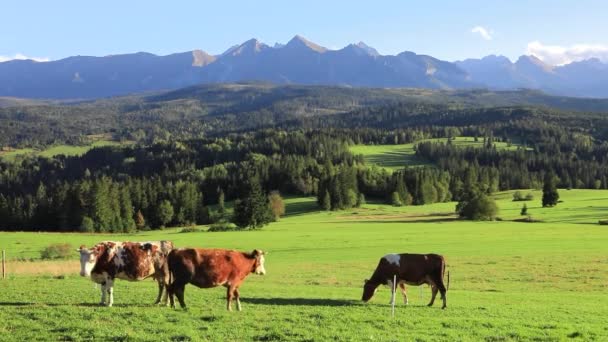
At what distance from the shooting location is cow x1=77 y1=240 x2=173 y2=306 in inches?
862

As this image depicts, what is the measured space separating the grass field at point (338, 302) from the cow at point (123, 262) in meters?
1.15

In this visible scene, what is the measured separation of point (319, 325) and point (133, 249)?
29.4ft

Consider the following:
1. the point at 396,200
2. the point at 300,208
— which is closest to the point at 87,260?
the point at 300,208

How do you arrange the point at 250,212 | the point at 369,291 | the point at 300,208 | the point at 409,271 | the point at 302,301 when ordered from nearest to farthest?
the point at 302,301 < the point at 409,271 < the point at 369,291 < the point at 250,212 < the point at 300,208

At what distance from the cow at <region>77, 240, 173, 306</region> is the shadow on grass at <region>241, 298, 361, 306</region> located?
174 inches

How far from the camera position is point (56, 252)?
5397cm

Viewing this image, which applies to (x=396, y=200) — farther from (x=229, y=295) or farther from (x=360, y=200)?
(x=229, y=295)

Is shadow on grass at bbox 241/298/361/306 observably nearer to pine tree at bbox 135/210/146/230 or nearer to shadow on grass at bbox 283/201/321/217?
pine tree at bbox 135/210/146/230

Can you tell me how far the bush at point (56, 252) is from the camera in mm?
52562

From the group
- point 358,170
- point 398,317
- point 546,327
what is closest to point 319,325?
point 398,317

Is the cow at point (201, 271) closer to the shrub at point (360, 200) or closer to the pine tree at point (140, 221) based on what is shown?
the pine tree at point (140, 221)

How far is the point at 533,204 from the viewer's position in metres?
140

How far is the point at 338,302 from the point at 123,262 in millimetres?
10205

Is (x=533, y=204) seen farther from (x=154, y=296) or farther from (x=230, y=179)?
(x=154, y=296)
